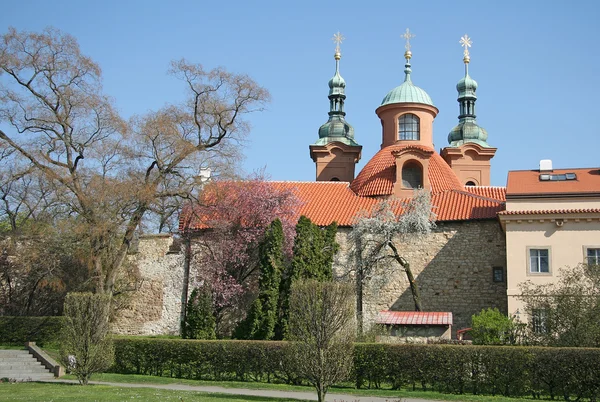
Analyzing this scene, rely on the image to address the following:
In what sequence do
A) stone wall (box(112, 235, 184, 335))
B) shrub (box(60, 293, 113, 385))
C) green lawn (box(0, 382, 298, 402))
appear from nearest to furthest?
green lawn (box(0, 382, 298, 402))
shrub (box(60, 293, 113, 385))
stone wall (box(112, 235, 184, 335))

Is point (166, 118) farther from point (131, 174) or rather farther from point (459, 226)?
point (459, 226)

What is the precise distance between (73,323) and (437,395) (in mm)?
8667

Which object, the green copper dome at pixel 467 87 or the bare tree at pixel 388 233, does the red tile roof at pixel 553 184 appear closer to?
the bare tree at pixel 388 233

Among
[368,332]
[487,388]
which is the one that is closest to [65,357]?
[368,332]

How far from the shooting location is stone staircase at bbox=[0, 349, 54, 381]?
802 inches

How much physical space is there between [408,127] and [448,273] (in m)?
9.20

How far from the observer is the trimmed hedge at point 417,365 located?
1703cm

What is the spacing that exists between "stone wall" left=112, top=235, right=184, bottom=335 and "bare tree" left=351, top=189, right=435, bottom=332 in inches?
284

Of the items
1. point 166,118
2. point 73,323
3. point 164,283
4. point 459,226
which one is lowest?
point 73,323

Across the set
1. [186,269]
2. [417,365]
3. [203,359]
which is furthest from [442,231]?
[203,359]

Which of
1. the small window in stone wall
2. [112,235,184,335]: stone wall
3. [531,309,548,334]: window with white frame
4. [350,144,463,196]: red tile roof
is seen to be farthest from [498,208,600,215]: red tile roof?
[112,235,184,335]: stone wall

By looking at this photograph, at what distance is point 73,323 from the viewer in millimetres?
18250

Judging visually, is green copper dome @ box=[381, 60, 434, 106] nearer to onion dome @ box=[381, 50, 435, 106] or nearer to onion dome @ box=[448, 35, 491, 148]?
onion dome @ box=[381, 50, 435, 106]

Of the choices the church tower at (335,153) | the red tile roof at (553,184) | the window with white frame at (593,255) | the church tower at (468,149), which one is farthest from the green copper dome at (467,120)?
the window with white frame at (593,255)
